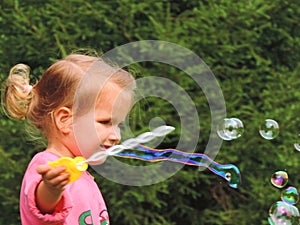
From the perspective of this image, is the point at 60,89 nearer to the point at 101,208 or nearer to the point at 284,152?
the point at 101,208

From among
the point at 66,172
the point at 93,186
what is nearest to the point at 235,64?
the point at 93,186

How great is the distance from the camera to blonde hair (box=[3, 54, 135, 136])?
254 centimetres

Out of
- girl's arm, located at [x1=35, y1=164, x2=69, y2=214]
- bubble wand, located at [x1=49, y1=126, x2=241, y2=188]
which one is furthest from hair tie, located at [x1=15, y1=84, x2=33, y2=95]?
girl's arm, located at [x1=35, y1=164, x2=69, y2=214]

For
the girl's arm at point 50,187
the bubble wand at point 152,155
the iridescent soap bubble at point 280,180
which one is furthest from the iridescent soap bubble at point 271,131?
the girl's arm at point 50,187

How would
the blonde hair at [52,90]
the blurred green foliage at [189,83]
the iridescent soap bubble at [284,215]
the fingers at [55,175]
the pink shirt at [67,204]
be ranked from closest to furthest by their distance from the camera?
the fingers at [55,175], the pink shirt at [67,204], the blonde hair at [52,90], the iridescent soap bubble at [284,215], the blurred green foliage at [189,83]

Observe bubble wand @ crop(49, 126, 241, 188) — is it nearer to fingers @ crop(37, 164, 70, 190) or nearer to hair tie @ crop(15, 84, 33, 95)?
fingers @ crop(37, 164, 70, 190)

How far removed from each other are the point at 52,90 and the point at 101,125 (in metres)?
0.23

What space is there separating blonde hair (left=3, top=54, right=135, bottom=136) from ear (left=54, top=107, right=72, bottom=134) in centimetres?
2

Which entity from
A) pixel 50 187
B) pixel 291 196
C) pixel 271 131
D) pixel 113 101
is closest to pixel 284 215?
pixel 291 196

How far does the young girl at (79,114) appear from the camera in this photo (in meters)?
2.44

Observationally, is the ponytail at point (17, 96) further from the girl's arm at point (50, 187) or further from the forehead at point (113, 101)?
the girl's arm at point (50, 187)

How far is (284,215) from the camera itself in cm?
323

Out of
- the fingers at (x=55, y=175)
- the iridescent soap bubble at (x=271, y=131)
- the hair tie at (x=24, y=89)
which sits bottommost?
the iridescent soap bubble at (x=271, y=131)

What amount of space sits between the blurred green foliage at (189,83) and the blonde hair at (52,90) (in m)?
1.63
